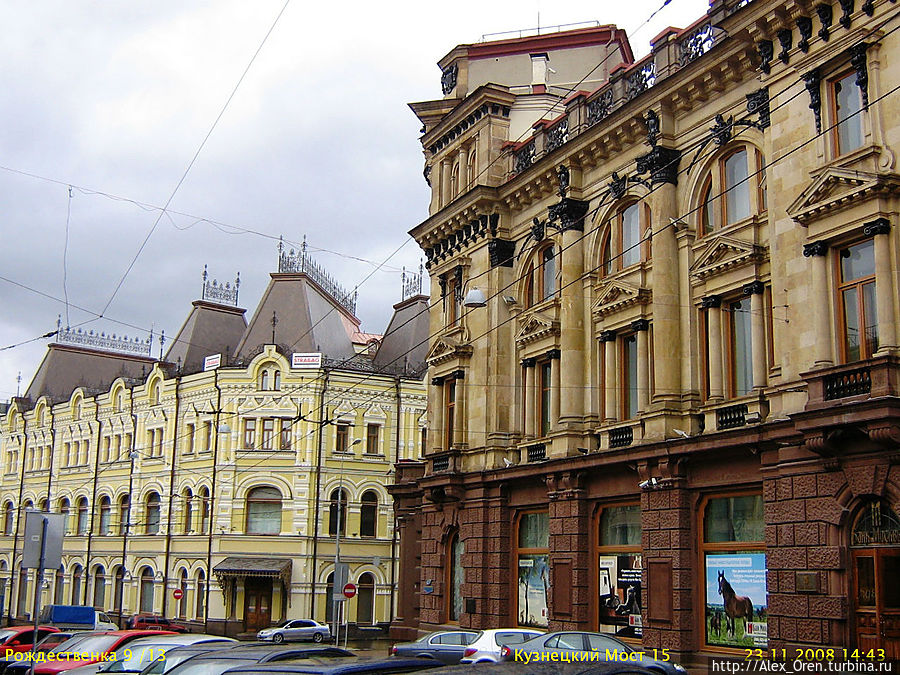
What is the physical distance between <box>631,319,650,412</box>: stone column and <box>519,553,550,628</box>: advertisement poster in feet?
20.5

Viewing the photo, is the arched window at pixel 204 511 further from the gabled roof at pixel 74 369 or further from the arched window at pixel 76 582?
the gabled roof at pixel 74 369

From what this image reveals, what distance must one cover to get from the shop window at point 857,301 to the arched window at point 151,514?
1820 inches

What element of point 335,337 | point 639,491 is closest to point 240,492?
point 335,337

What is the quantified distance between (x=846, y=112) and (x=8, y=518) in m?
67.6

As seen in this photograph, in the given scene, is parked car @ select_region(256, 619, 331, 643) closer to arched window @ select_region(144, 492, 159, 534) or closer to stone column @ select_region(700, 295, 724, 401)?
arched window @ select_region(144, 492, 159, 534)

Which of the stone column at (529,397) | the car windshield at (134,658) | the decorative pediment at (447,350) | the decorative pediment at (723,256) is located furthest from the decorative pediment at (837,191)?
the decorative pediment at (447,350)

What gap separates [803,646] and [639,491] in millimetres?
6579

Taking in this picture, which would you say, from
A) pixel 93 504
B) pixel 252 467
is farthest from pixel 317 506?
pixel 93 504

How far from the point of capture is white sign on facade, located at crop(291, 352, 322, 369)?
55.3 m

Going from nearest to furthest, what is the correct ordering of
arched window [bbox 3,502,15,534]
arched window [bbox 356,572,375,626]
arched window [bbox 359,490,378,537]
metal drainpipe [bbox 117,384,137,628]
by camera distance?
arched window [bbox 356,572,375,626] → arched window [bbox 359,490,378,537] → metal drainpipe [bbox 117,384,137,628] → arched window [bbox 3,502,15,534]

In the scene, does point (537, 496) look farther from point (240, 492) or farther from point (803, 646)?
point (240, 492)

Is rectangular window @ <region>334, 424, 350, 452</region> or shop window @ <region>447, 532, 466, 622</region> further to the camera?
rectangular window @ <region>334, 424, 350, 452</region>

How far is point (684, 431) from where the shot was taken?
24.5 m

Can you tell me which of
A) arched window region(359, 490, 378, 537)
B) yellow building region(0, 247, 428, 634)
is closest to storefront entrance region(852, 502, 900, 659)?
yellow building region(0, 247, 428, 634)
